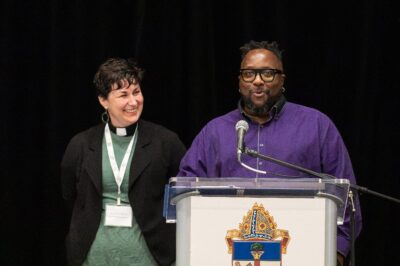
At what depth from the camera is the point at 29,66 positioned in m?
5.06

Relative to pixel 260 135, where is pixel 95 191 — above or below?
below

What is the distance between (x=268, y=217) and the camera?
2.81 m

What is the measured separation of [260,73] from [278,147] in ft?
1.23

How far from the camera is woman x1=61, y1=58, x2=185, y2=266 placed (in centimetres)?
405

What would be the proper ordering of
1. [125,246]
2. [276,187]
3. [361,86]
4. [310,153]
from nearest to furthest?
[276,187], [310,153], [125,246], [361,86]

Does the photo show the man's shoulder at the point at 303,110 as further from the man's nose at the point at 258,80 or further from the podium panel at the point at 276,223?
the podium panel at the point at 276,223

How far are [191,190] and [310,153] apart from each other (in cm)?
105

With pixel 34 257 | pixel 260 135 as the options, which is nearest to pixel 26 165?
pixel 34 257

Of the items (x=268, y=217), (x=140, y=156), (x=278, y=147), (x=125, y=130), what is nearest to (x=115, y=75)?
(x=125, y=130)

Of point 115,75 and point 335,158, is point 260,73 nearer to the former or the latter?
point 335,158

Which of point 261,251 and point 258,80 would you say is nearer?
point 261,251

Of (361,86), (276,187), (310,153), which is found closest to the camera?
(276,187)

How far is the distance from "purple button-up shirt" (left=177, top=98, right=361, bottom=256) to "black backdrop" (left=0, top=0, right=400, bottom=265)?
1013 mm

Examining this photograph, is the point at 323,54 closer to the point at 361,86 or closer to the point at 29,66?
the point at 361,86
